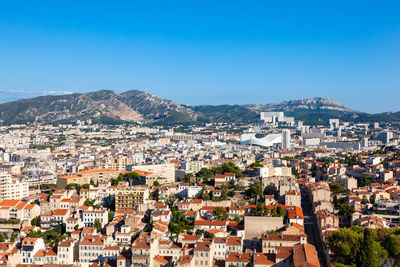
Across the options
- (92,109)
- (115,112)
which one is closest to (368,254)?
(92,109)

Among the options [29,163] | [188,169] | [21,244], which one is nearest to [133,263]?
[21,244]

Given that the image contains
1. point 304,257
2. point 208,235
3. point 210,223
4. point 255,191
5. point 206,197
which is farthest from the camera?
point 255,191

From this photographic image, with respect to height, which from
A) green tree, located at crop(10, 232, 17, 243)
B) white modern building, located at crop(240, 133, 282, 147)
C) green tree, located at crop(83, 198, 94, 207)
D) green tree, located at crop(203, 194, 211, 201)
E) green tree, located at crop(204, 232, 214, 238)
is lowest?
green tree, located at crop(10, 232, 17, 243)

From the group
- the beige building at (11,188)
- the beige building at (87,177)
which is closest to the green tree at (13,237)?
the beige building at (11,188)

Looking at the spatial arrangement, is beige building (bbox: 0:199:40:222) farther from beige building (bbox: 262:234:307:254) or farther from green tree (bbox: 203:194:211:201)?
beige building (bbox: 262:234:307:254)

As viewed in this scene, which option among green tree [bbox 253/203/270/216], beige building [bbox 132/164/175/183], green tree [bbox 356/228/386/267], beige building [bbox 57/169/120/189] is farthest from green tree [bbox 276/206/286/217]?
beige building [bbox 57/169/120/189]

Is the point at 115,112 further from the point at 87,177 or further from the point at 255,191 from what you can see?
the point at 255,191

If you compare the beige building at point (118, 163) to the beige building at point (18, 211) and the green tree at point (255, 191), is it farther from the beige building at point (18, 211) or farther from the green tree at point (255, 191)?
the green tree at point (255, 191)

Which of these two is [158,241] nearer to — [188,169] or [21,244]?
[21,244]

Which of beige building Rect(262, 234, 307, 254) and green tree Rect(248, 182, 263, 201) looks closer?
beige building Rect(262, 234, 307, 254)
